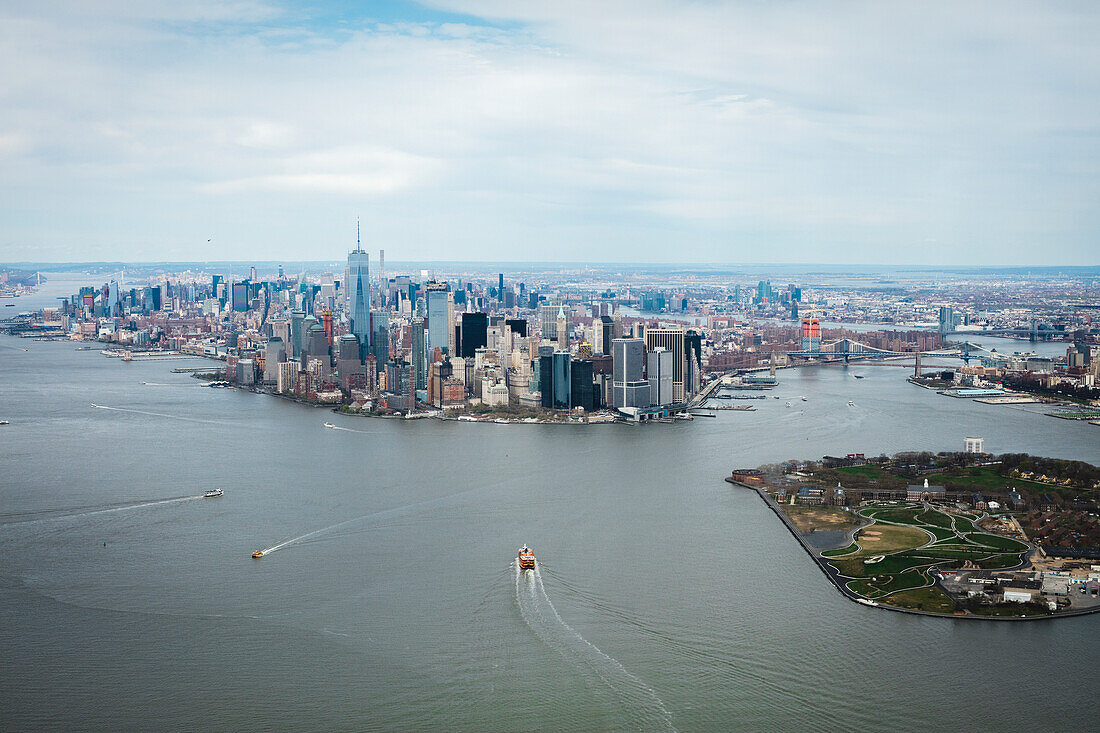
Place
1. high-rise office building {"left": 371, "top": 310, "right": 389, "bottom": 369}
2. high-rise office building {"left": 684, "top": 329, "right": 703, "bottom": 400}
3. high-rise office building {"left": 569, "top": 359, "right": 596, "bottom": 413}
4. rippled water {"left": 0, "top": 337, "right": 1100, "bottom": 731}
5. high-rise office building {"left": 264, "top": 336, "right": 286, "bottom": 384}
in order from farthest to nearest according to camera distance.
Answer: high-rise office building {"left": 371, "top": 310, "right": 389, "bottom": 369}
high-rise office building {"left": 264, "top": 336, "right": 286, "bottom": 384}
high-rise office building {"left": 684, "top": 329, "right": 703, "bottom": 400}
high-rise office building {"left": 569, "top": 359, "right": 596, "bottom": 413}
rippled water {"left": 0, "top": 337, "right": 1100, "bottom": 731}

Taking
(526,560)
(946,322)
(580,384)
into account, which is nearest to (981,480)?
(526,560)

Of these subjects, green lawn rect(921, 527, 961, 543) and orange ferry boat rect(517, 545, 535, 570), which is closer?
orange ferry boat rect(517, 545, 535, 570)

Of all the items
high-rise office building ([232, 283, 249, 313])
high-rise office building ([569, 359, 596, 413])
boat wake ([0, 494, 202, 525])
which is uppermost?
high-rise office building ([232, 283, 249, 313])

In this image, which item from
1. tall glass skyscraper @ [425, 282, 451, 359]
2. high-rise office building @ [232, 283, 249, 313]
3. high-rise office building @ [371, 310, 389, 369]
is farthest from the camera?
high-rise office building @ [232, 283, 249, 313]

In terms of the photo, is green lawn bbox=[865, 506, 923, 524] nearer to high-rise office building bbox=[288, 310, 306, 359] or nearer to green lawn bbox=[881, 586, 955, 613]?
green lawn bbox=[881, 586, 955, 613]

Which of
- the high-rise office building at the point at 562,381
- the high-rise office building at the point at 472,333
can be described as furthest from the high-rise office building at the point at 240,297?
the high-rise office building at the point at 562,381

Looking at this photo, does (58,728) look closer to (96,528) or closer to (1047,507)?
(96,528)

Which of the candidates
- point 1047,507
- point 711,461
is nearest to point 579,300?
point 711,461

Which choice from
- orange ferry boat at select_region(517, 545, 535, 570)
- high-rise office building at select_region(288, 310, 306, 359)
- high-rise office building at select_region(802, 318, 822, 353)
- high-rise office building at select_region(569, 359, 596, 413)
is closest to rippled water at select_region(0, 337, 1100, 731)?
orange ferry boat at select_region(517, 545, 535, 570)
